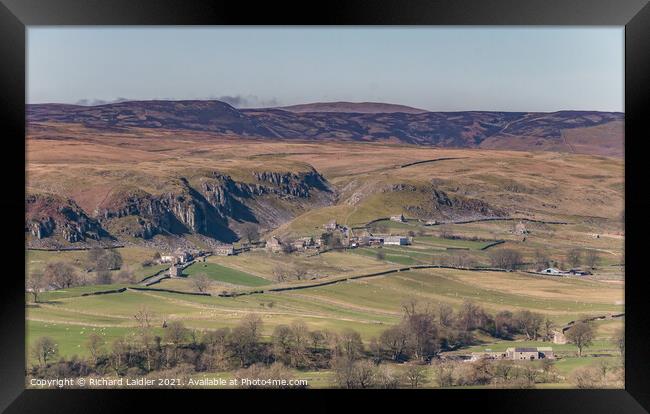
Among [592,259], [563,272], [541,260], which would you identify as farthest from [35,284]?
[592,259]

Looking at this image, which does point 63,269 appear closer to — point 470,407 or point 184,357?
point 184,357

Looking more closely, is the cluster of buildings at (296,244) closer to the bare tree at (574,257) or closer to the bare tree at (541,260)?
the bare tree at (541,260)

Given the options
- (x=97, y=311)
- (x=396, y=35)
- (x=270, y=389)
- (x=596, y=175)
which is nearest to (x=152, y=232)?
(x=97, y=311)

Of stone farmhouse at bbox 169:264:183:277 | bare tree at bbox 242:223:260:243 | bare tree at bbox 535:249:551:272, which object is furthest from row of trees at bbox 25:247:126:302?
bare tree at bbox 535:249:551:272

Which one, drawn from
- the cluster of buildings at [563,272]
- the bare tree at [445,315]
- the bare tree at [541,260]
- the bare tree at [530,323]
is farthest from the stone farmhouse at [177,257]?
the cluster of buildings at [563,272]

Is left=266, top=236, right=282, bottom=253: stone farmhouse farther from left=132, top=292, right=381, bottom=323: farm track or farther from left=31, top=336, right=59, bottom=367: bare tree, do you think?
left=31, top=336, right=59, bottom=367: bare tree

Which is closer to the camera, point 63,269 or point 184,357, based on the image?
point 184,357

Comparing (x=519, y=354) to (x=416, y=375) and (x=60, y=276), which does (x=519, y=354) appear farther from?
(x=60, y=276)

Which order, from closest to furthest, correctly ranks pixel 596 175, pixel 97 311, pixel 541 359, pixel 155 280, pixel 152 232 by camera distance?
pixel 541 359
pixel 97 311
pixel 155 280
pixel 152 232
pixel 596 175
